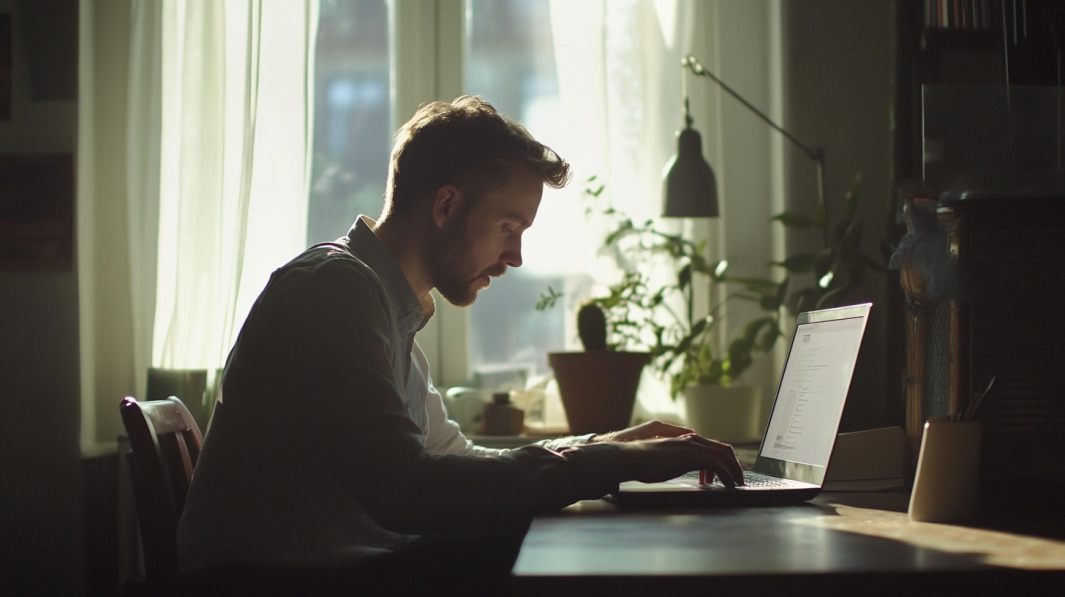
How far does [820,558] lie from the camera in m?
0.77

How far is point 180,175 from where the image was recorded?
2.37 metres

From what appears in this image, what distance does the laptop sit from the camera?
3.64ft

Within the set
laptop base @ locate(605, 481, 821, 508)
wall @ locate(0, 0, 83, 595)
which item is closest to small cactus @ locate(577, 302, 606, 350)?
laptop base @ locate(605, 481, 821, 508)

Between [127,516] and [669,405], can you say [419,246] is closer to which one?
[669,405]

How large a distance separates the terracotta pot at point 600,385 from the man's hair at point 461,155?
0.84m

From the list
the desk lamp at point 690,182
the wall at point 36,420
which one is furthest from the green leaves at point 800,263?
the wall at point 36,420

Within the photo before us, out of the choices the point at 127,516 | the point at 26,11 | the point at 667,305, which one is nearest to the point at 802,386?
the point at 667,305

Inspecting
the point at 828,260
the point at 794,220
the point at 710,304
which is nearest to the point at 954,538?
the point at 828,260

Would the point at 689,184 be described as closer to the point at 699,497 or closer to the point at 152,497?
the point at 699,497

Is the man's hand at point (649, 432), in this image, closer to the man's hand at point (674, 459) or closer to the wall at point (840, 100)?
the man's hand at point (674, 459)

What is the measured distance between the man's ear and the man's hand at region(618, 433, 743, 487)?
50 cm

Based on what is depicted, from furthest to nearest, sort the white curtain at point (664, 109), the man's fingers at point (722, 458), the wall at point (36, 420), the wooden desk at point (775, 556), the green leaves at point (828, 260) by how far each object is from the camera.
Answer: the white curtain at point (664, 109) < the wall at point (36, 420) < the green leaves at point (828, 260) < the man's fingers at point (722, 458) < the wooden desk at point (775, 556)

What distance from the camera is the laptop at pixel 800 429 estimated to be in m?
1.11

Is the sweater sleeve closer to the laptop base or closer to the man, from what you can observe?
the man
